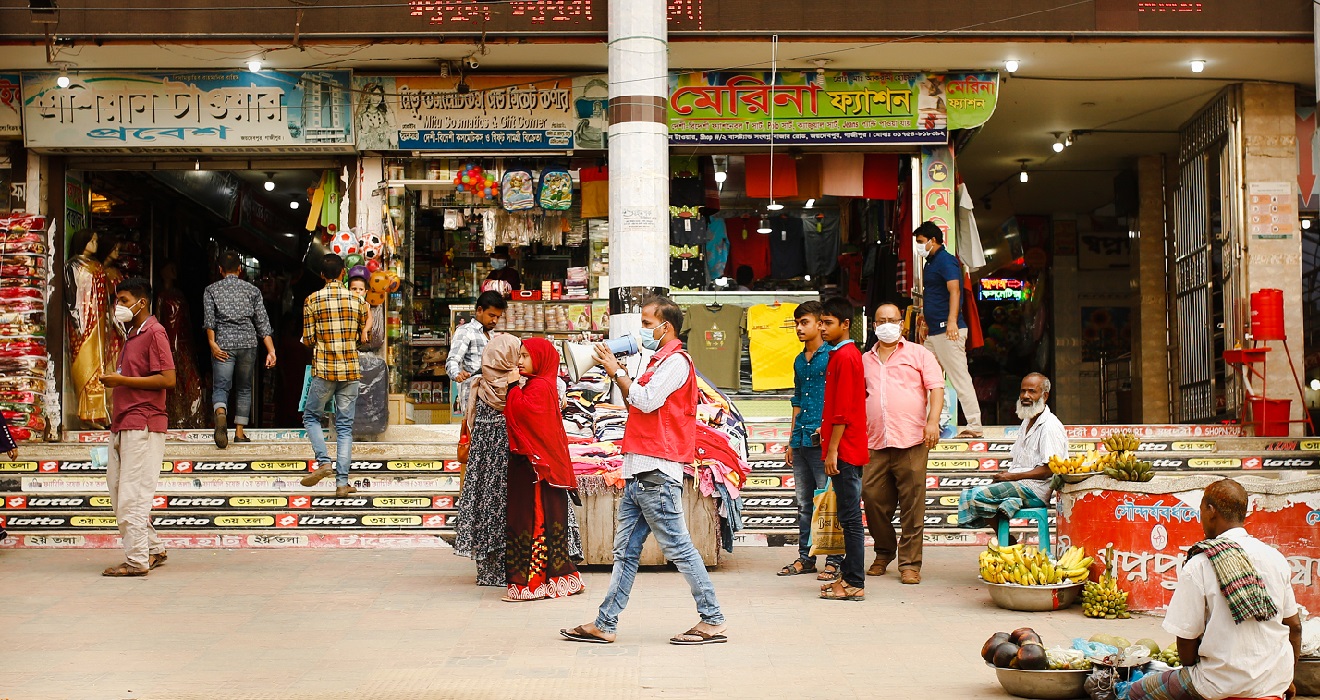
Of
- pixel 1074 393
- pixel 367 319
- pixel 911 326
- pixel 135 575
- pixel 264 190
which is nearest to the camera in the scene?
pixel 135 575

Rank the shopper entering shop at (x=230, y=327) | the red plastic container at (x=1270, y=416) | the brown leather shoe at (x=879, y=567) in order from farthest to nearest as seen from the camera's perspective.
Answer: the red plastic container at (x=1270, y=416) < the shopper entering shop at (x=230, y=327) < the brown leather shoe at (x=879, y=567)

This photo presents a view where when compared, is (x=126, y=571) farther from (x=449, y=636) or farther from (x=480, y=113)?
(x=480, y=113)

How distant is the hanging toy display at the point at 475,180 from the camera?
14016mm

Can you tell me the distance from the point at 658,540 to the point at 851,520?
196 cm

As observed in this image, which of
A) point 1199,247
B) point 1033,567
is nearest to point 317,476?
point 1033,567

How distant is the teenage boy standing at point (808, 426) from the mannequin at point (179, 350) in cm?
843

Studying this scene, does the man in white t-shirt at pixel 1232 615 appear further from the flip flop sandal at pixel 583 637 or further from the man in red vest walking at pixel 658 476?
the flip flop sandal at pixel 583 637

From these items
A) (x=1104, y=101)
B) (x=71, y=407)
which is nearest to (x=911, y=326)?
(x=1104, y=101)

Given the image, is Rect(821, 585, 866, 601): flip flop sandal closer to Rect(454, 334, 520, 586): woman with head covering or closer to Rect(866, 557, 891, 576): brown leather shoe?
Rect(866, 557, 891, 576): brown leather shoe

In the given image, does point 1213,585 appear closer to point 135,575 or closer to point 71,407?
point 135,575

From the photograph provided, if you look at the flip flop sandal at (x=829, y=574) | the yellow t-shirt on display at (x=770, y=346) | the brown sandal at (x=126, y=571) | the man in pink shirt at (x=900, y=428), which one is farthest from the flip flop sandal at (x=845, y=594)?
the yellow t-shirt on display at (x=770, y=346)

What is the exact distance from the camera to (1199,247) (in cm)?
1501

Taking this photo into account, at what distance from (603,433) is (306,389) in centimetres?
361

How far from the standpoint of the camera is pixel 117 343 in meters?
13.5
